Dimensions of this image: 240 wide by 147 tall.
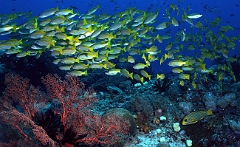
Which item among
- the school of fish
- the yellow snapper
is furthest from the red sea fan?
the school of fish

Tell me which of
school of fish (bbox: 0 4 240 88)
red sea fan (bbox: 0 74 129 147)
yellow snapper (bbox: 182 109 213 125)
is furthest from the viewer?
school of fish (bbox: 0 4 240 88)

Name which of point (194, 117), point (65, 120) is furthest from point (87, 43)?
point (194, 117)

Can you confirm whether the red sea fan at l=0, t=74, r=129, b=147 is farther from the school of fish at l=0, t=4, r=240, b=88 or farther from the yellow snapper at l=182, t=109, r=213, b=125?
the school of fish at l=0, t=4, r=240, b=88

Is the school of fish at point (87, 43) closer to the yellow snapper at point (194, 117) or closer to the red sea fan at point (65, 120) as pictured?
the yellow snapper at point (194, 117)

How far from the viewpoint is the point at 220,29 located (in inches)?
445

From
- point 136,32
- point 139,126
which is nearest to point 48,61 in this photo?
point 136,32

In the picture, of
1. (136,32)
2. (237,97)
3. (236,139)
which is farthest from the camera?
(136,32)

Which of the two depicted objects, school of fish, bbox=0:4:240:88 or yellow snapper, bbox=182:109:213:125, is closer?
yellow snapper, bbox=182:109:213:125

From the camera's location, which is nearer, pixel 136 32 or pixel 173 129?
pixel 173 129

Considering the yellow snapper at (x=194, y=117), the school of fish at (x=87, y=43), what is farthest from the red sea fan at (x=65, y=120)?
the school of fish at (x=87, y=43)

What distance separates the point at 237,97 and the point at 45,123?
7.30 meters

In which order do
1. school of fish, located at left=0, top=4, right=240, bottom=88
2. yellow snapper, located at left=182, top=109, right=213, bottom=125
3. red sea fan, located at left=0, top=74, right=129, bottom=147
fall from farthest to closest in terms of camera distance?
school of fish, located at left=0, top=4, right=240, bottom=88 → yellow snapper, located at left=182, top=109, right=213, bottom=125 → red sea fan, located at left=0, top=74, right=129, bottom=147

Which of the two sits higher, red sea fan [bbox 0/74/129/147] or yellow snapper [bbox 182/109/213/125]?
red sea fan [bbox 0/74/129/147]

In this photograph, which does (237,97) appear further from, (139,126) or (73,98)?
(73,98)
